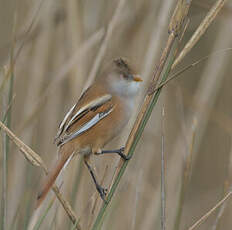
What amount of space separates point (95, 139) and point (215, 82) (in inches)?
48.5

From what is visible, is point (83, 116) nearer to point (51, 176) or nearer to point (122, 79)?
point (122, 79)

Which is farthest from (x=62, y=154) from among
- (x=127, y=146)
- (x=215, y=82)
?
(x=215, y=82)

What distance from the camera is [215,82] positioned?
3064mm

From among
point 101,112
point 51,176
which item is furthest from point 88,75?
point 51,176

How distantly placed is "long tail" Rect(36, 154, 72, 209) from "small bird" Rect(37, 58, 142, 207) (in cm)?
9

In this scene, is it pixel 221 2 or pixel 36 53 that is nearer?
pixel 221 2

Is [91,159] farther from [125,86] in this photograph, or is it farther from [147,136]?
[147,136]

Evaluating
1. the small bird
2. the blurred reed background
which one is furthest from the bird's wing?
the blurred reed background

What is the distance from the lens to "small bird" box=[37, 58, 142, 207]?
2074mm

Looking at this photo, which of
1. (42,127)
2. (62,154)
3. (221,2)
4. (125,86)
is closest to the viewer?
(221,2)

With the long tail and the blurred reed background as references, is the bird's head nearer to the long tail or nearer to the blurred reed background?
the long tail

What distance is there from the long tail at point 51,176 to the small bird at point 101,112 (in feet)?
0.31

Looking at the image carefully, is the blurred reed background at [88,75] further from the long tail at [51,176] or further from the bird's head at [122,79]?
the long tail at [51,176]

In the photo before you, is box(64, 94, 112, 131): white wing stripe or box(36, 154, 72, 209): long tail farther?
box(64, 94, 112, 131): white wing stripe
